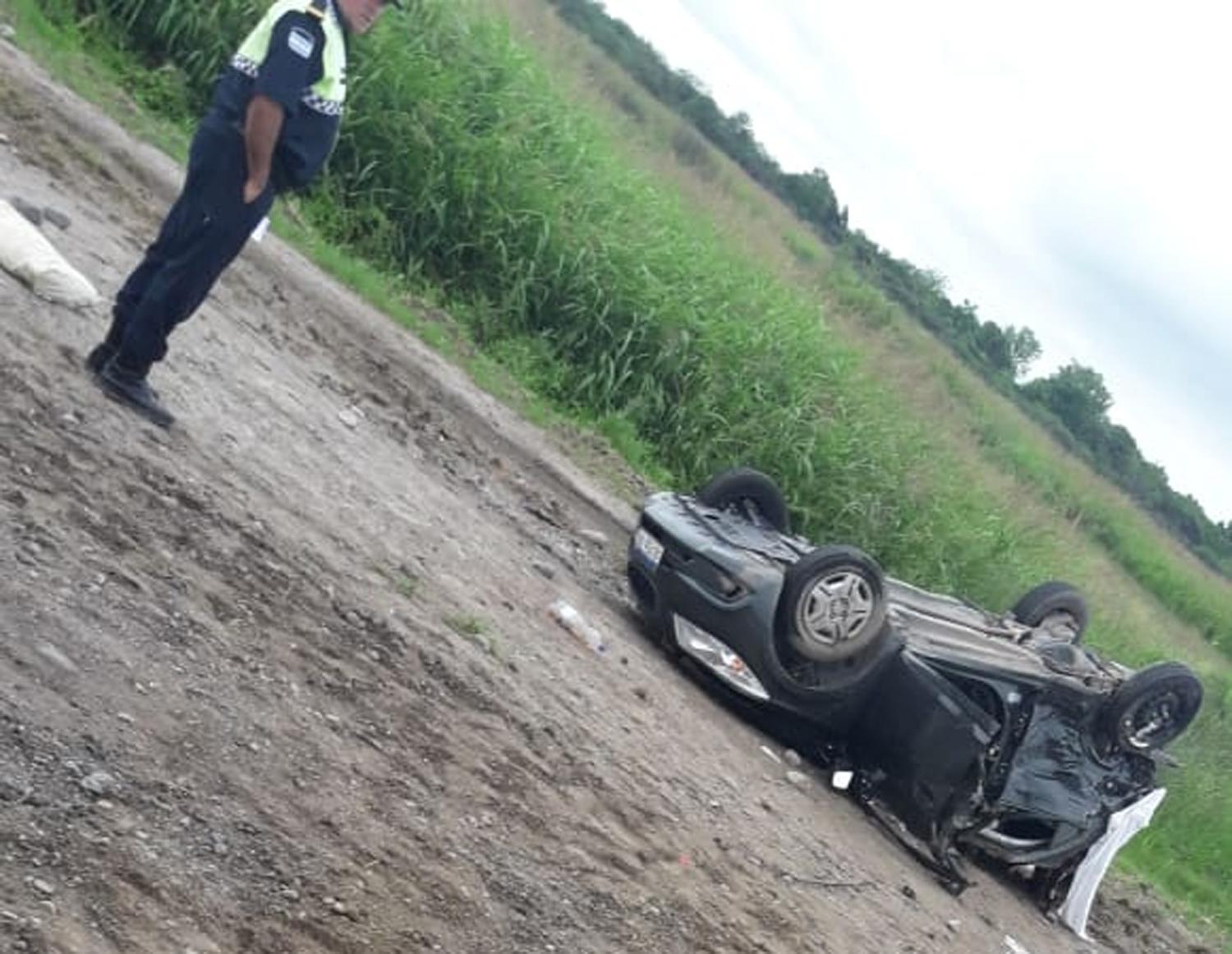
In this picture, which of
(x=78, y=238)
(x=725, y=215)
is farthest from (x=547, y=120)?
(x=78, y=238)

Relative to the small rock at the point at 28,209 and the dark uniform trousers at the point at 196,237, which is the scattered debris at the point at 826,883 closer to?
the dark uniform trousers at the point at 196,237

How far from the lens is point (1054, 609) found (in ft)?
30.9

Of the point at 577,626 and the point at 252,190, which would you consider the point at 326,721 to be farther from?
the point at 577,626

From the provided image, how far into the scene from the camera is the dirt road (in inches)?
132

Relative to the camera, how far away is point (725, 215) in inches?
680

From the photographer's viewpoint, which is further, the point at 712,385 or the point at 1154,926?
the point at 712,385

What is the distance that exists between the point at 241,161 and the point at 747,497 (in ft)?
13.5

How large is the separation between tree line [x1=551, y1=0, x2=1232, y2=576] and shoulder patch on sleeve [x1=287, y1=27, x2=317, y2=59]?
96.0 feet

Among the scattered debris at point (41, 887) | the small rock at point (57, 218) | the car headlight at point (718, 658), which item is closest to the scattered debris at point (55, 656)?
the scattered debris at point (41, 887)

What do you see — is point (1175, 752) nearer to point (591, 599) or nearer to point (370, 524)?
point (591, 599)

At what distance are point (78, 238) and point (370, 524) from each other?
96.0 inches

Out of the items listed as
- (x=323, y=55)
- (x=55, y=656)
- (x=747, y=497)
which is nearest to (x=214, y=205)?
(x=323, y=55)

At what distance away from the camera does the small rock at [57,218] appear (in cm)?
754

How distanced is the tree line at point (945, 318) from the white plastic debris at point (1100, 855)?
26909 millimetres
